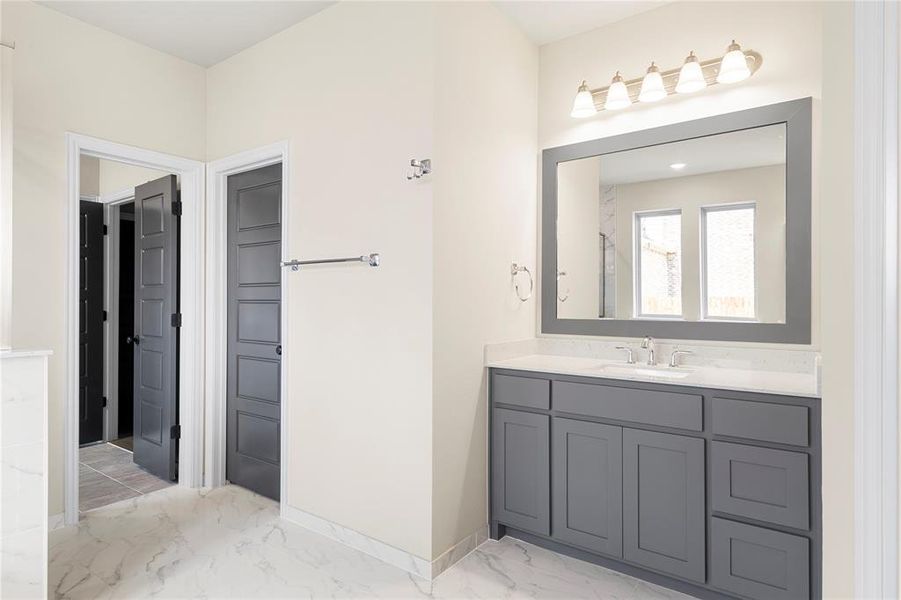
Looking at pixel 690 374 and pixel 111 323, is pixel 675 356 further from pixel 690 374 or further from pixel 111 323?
pixel 111 323

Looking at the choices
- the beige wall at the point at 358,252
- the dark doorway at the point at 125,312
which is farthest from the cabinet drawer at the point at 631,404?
the dark doorway at the point at 125,312

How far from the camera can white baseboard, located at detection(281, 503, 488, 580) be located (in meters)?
2.37

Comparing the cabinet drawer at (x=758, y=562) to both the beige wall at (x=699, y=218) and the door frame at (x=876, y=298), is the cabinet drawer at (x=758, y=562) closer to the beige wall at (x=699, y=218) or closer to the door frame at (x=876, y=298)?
the beige wall at (x=699, y=218)

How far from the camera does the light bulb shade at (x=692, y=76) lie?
2486mm

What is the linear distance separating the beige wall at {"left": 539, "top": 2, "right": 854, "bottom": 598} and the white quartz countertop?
247 mm

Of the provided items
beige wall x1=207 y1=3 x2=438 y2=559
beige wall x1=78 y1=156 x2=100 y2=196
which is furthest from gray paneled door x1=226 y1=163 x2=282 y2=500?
beige wall x1=78 y1=156 x2=100 y2=196

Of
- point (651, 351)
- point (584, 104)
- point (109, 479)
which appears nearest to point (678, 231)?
point (651, 351)

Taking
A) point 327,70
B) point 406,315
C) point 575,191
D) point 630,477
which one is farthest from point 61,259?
point 630,477

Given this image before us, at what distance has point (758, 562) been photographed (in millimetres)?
1989

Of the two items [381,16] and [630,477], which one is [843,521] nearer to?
[630,477]

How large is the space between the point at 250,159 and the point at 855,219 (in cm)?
302

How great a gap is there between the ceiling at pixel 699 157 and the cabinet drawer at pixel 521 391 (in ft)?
3.88

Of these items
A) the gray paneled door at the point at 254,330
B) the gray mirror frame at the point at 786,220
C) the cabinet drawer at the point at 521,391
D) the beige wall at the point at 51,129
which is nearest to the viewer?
the gray mirror frame at the point at 786,220

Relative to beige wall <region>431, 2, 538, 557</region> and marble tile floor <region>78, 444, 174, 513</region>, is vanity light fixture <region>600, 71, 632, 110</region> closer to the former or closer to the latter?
beige wall <region>431, 2, 538, 557</region>
